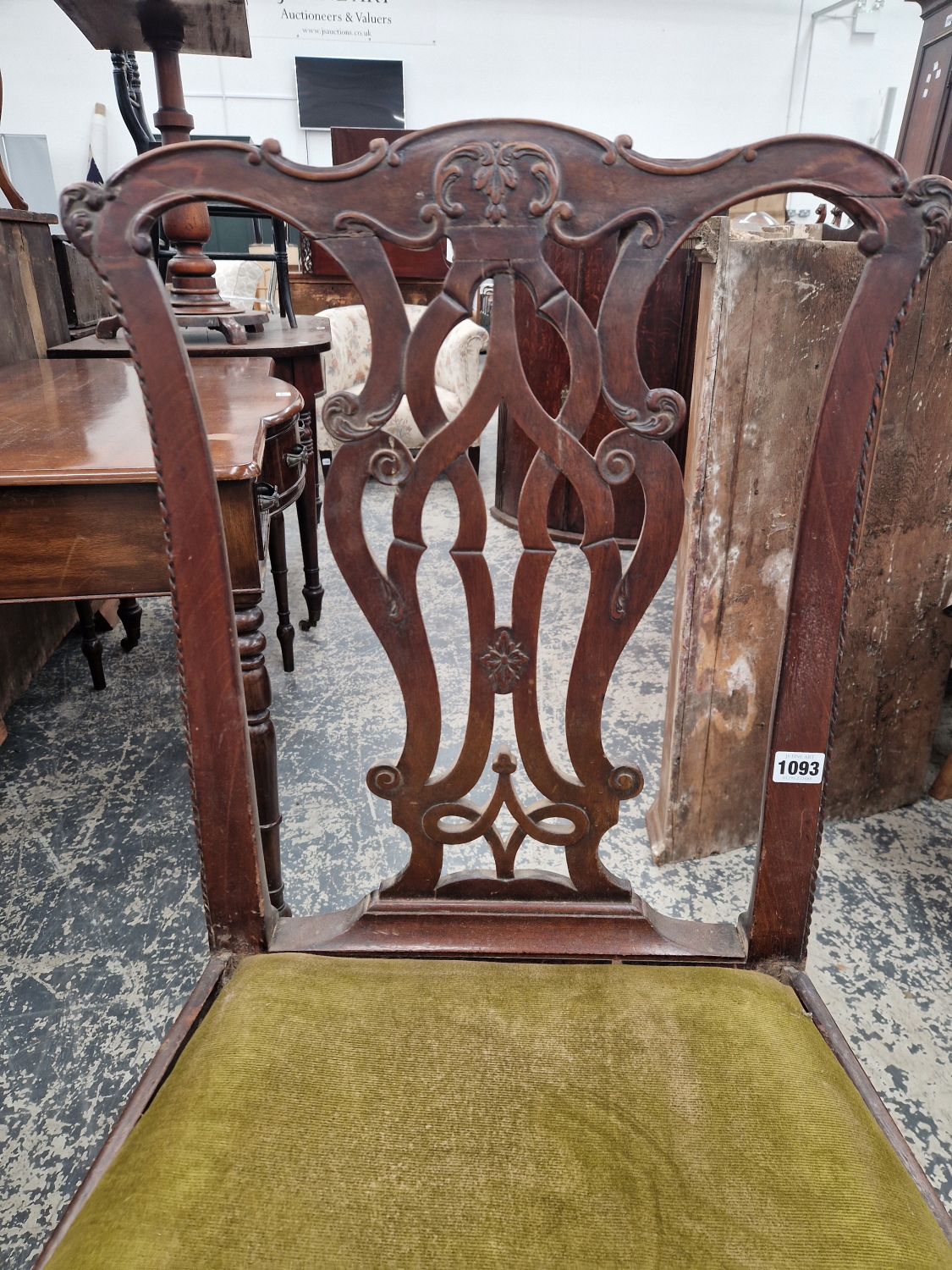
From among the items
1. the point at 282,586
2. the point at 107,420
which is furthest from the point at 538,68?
the point at 107,420

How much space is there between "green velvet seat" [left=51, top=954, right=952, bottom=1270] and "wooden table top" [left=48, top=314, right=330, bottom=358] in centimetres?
169

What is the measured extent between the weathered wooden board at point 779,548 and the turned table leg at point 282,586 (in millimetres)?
1111

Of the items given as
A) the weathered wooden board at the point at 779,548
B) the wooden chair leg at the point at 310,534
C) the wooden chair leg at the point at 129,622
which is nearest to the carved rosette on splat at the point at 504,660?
the weathered wooden board at the point at 779,548

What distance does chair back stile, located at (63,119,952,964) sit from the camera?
0.55 meters

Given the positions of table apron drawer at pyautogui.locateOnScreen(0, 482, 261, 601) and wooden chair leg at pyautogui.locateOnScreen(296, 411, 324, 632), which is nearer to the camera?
table apron drawer at pyautogui.locateOnScreen(0, 482, 261, 601)

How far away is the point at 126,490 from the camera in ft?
3.43

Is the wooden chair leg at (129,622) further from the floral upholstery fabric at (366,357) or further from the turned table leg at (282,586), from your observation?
the floral upholstery fabric at (366,357)

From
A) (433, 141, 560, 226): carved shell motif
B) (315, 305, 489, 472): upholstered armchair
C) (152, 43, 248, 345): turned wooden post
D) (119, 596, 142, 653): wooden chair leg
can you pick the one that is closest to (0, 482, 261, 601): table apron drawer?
(433, 141, 560, 226): carved shell motif

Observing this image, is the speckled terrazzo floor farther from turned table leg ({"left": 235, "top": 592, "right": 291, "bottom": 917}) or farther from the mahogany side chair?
the mahogany side chair

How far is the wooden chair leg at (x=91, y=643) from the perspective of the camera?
6.83ft

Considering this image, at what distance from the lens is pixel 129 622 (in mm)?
2416

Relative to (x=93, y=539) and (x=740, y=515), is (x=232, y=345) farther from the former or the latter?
(x=740, y=515)

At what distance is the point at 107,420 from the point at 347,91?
6957 millimetres

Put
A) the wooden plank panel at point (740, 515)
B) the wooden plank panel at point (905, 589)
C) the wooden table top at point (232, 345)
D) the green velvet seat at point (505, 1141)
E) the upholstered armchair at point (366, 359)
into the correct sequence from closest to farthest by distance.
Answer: the green velvet seat at point (505, 1141), the wooden plank panel at point (740, 515), the wooden plank panel at point (905, 589), the wooden table top at point (232, 345), the upholstered armchair at point (366, 359)
